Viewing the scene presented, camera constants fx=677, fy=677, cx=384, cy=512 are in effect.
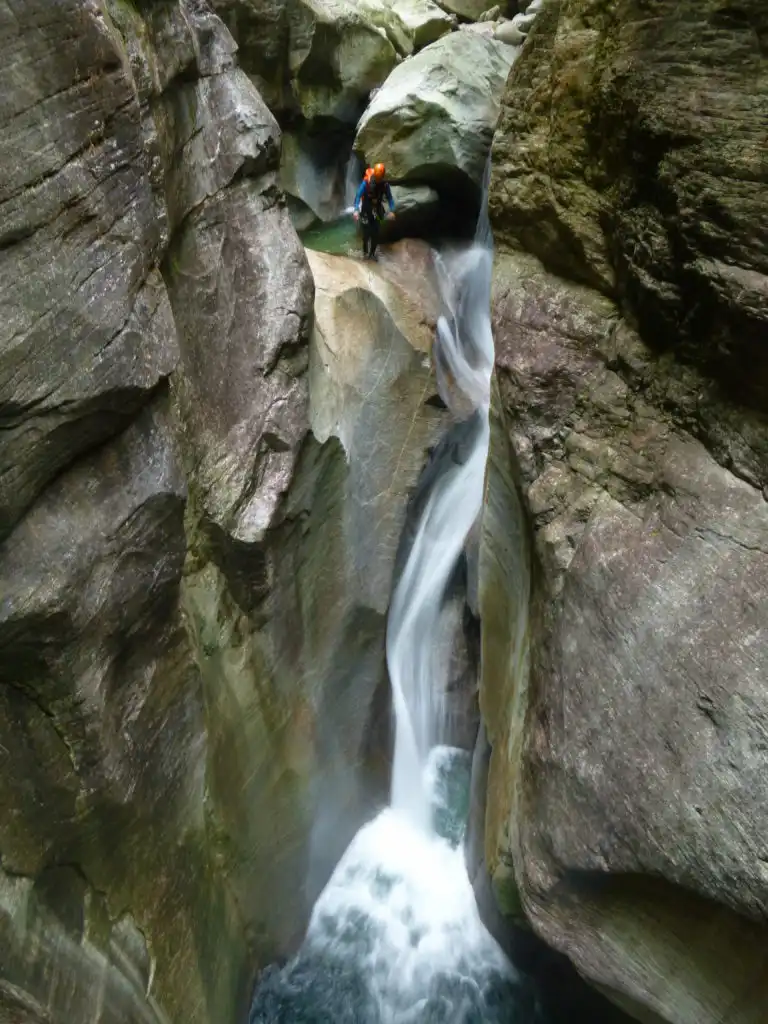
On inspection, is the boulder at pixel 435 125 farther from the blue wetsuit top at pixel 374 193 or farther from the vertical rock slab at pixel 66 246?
the vertical rock slab at pixel 66 246

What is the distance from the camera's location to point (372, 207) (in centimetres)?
984

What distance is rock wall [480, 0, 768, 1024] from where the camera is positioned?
3.19m

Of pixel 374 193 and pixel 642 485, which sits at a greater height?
pixel 374 193

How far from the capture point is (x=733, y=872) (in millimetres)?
→ 3031

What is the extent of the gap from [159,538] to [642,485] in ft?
10.0

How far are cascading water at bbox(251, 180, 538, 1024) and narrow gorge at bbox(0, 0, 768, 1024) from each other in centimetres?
5

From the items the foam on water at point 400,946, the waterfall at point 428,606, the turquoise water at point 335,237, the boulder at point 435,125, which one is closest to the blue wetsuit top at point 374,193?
the turquoise water at point 335,237

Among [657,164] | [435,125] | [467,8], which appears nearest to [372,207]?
[435,125]

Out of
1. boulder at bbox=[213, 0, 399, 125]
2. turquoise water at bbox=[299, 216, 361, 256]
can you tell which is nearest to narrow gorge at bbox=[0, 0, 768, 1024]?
turquoise water at bbox=[299, 216, 361, 256]

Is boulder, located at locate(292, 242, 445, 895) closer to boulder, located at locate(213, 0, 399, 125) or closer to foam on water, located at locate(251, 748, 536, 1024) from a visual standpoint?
foam on water, located at locate(251, 748, 536, 1024)

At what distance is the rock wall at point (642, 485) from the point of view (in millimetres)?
3193

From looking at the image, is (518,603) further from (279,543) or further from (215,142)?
(215,142)

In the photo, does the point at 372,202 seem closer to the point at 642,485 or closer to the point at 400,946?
the point at 642,485

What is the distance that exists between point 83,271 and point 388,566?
467 centimetres
